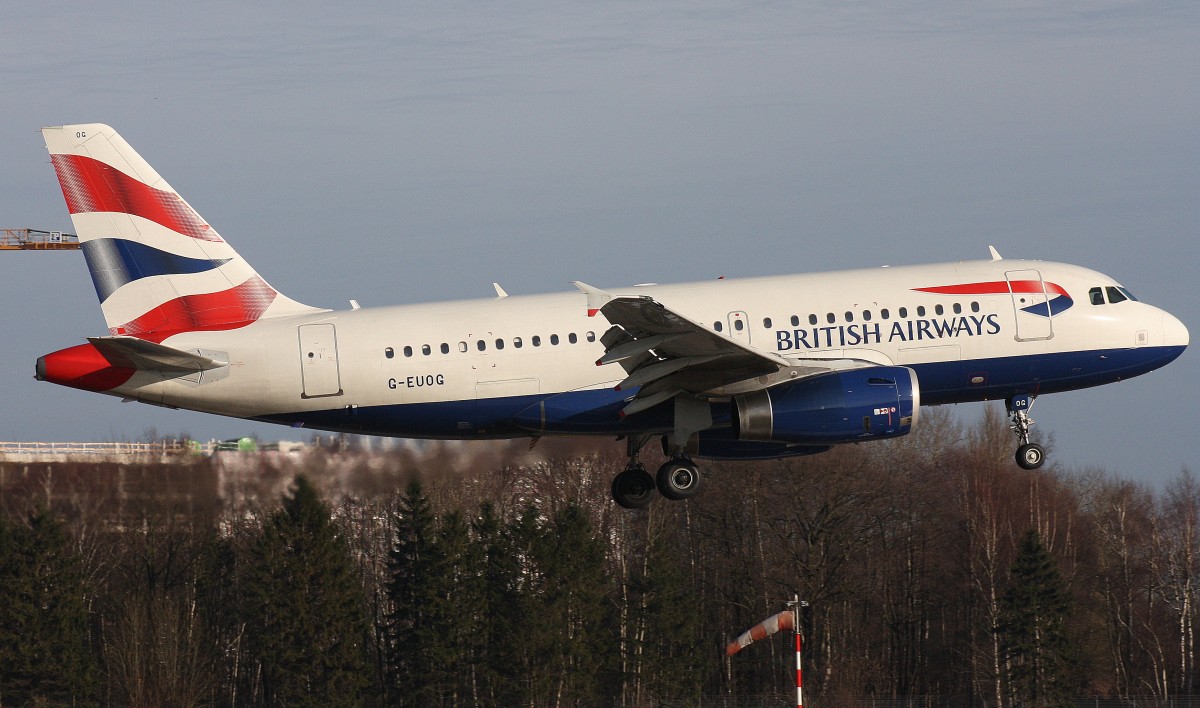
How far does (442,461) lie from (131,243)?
12470mm

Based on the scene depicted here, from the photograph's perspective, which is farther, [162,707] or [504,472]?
[162,707]

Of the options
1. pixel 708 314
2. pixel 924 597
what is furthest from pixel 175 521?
pixel 924 597

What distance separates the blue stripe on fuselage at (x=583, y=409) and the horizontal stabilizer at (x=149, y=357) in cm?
188

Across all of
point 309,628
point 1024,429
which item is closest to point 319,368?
point 1024,429

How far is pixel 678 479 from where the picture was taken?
36594mm

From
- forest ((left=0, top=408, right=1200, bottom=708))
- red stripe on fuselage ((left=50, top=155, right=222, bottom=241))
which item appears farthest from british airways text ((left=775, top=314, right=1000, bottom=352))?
forest ((left=0, top=408, right=1200, bottom=708))

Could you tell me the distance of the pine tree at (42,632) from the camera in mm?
65688

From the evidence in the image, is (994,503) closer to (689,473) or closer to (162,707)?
(162,707)

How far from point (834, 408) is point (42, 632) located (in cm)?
4453

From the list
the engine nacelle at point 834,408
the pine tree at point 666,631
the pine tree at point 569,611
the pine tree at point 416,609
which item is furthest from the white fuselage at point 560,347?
the pine tree at point 666,631

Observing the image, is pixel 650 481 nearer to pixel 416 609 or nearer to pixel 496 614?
pixel 496 614

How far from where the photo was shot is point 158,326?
1427 inches

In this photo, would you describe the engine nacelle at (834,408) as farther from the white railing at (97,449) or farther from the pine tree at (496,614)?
the pine tree at (496,614)

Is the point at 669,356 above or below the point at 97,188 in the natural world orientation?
below
